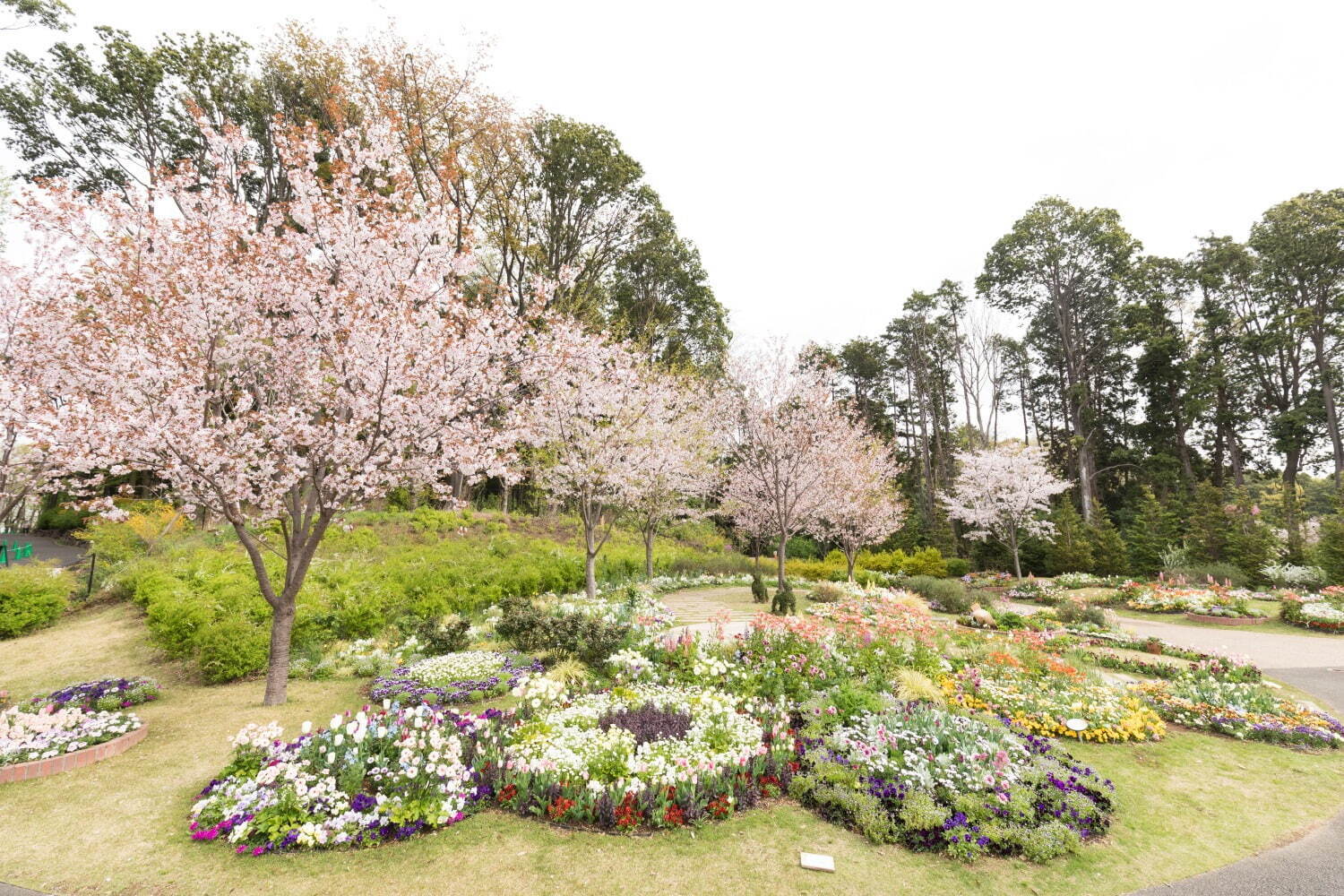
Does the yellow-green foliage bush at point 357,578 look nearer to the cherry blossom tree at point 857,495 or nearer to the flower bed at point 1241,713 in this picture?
the cherry blossom tree at point 857,495

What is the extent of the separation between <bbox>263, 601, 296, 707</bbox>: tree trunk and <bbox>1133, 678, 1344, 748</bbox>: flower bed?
37.8 ft

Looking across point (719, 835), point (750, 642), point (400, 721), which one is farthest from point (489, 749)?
point (750, 642)

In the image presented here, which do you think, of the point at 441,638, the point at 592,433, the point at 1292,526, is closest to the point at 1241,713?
the point at 441,638

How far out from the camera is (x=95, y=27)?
1873cm

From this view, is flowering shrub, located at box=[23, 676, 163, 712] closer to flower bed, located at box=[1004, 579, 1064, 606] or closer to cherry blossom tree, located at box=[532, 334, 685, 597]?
cherry blossom tree, located at box=[532, 334, 685, 597]

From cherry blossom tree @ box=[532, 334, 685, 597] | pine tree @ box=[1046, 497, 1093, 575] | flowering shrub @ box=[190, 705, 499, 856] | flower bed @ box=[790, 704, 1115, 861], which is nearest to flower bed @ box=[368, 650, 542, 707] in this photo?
flowering shrub @ box=[190, 705, 499, 856]

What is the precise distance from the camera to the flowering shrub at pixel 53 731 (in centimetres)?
516

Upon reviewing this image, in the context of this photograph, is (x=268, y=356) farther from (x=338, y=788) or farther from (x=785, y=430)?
(x=785, y=430)

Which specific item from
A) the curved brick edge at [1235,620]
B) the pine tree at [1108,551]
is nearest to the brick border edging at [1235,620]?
the curved brick edge at [1235,620]

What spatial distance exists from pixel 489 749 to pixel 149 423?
4.85m

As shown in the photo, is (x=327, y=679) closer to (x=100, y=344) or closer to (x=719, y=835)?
(x=100, y=344)

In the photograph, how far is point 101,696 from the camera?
6844 millimetres

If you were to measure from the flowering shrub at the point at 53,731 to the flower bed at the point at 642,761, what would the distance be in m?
4.29

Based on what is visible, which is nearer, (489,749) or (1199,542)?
(489,749)
